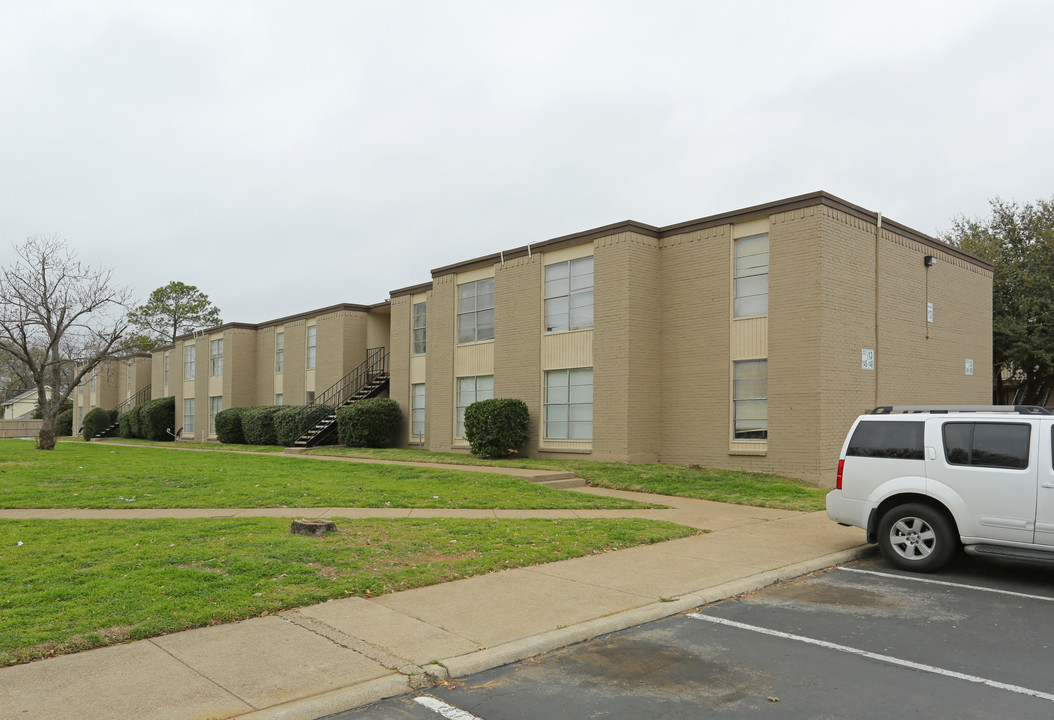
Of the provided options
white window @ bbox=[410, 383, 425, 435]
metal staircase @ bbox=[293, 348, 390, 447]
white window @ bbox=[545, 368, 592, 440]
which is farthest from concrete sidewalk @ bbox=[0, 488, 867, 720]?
metal staircase @ bbox=[293, 348, 390, 447]

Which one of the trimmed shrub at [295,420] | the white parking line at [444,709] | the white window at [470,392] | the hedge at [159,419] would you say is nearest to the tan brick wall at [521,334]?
the white window at [470,392]

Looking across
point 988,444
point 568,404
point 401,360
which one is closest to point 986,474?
point 988,444

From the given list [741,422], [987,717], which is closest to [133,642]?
[987,717]

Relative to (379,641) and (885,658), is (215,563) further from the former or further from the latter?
A: (885,658)

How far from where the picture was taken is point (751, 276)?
18.6 metres

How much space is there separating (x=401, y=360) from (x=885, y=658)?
2408 cm

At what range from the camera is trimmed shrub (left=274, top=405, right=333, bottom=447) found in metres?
30.4

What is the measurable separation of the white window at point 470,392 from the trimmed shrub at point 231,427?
544 inches

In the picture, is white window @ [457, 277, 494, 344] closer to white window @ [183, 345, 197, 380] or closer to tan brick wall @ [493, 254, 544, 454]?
tan brick wall @ [493, 254, 544, 454]

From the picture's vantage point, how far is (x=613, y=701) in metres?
4.93

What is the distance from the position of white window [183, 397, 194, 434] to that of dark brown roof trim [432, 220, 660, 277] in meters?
22.5

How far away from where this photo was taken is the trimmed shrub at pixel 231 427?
115ft

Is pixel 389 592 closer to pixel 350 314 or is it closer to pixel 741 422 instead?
pixel 741 422

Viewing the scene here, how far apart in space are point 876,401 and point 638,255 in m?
6.58
